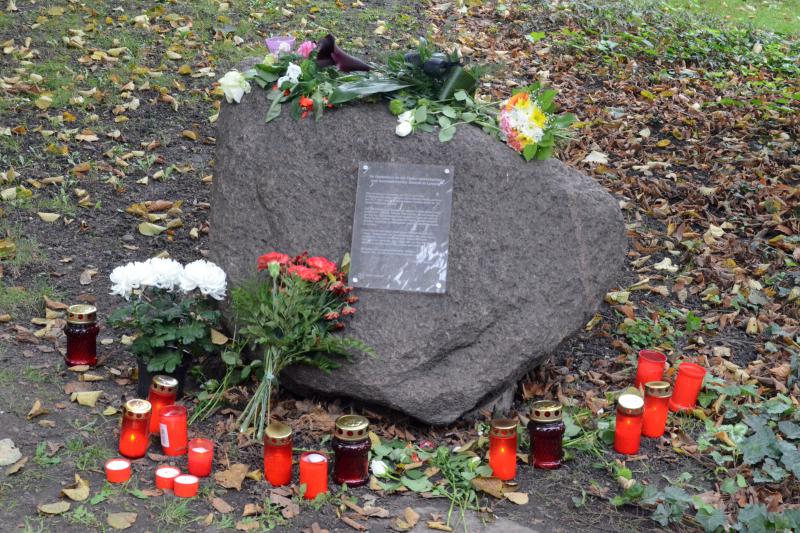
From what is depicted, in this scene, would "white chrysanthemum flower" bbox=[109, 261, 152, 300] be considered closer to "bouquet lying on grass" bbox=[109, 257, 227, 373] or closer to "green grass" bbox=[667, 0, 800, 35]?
"bouquet lying on grass" bbox=[109, 257, 227, 373]

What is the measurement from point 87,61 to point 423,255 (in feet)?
15.2

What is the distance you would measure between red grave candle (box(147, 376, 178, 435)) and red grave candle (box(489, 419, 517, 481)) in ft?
4.60

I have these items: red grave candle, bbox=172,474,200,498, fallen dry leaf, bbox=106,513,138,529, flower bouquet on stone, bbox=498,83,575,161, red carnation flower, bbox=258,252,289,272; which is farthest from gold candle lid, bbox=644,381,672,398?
fallen dry leaf, bbox=106,513,138,529

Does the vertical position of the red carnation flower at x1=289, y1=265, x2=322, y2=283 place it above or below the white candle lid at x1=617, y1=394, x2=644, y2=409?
above

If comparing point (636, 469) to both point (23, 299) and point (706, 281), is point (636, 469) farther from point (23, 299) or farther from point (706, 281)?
point (23, 299)

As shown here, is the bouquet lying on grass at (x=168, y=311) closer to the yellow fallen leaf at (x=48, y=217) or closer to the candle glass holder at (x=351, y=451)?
the candle glass holder at (x=351, y=451)

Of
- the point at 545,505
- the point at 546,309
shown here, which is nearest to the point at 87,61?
the point at 546,309

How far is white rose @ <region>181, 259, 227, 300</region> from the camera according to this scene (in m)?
4.02

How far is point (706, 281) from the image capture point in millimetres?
5363

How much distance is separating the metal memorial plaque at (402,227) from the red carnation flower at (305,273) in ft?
0.74

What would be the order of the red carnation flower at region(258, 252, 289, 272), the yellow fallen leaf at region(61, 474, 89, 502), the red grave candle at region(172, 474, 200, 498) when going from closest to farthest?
the yellow fallen leaf at region(61, 474, 89, 502), the red grave candle at region(172, 474, 200, 498), the red carnation flower at region(258, 252, 289, 272)

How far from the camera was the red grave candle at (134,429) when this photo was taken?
365cm

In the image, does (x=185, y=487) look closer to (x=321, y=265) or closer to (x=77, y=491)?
(x=77, y=491)

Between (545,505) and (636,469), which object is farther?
(636,469)
